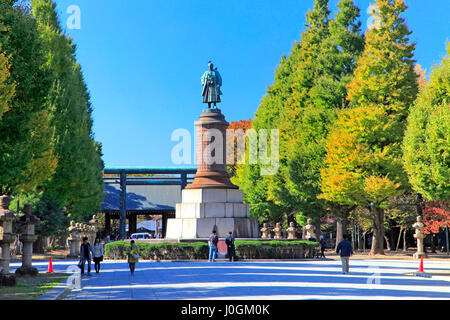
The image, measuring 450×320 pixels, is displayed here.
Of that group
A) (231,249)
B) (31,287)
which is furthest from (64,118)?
(31,287)

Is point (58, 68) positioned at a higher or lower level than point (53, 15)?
lower

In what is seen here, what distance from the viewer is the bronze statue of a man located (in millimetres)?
37500

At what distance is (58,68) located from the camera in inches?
1374

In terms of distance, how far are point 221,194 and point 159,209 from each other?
37.9 meters

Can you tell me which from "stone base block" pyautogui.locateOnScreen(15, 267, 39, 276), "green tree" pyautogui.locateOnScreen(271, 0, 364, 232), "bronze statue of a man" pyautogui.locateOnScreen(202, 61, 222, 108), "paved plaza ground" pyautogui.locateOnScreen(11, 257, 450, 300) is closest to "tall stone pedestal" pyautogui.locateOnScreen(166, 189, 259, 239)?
"bronze statue of a man" pyautogui.locateOnScreen(202, 61, 222, 108)

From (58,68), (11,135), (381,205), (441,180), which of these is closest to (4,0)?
(11,135)

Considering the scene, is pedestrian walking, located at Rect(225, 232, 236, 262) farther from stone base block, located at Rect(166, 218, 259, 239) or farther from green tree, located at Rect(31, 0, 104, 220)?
green tree, located at Rect(31, 0, 104, 220)

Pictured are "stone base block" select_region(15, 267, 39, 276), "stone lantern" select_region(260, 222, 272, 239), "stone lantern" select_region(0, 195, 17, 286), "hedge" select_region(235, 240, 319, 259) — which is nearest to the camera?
"stone lantern" select_region(0, 195, 17, 286)

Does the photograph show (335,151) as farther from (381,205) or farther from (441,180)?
(441,180)

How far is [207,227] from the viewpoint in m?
33.7

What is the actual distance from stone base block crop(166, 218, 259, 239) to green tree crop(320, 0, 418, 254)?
706cm

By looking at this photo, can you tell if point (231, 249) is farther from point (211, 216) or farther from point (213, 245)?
point (211, 216)

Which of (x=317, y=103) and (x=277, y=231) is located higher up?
(x=317, y=103)

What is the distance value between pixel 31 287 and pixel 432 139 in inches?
878
